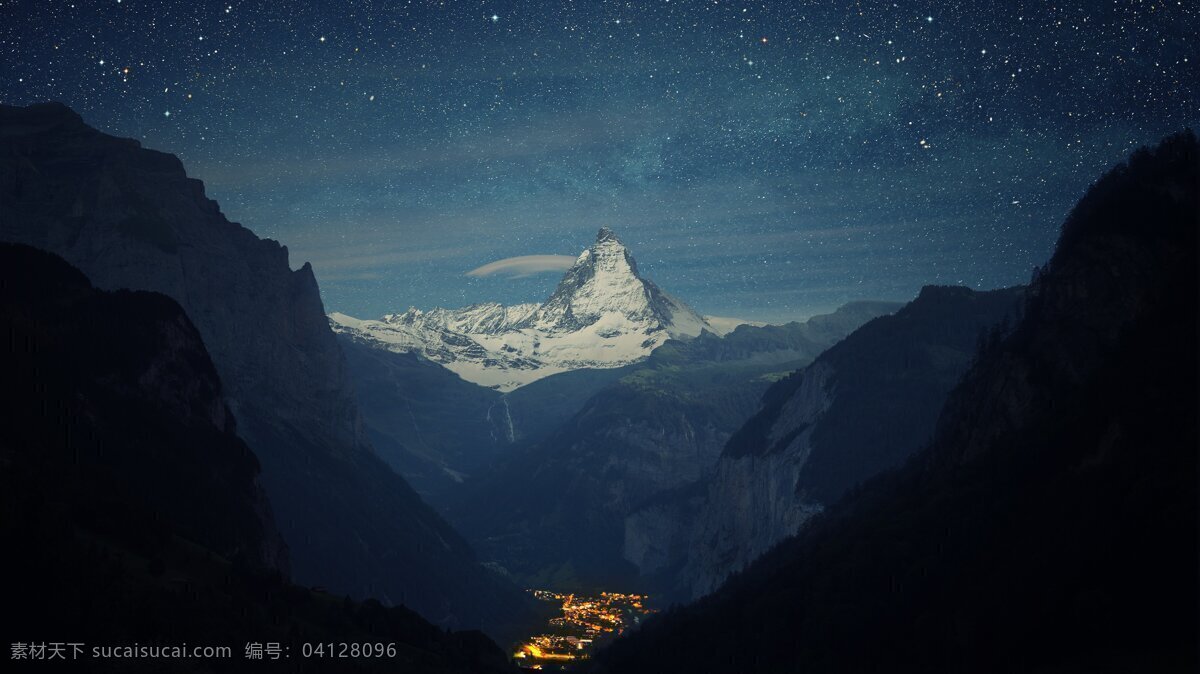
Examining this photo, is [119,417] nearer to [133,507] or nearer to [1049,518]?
[133,507]

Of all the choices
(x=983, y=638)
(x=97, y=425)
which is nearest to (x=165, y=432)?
(x=97, y=425)

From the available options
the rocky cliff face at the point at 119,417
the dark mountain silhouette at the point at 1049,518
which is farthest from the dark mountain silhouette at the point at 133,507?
the dark mountain silhouette at the point at 1049,518

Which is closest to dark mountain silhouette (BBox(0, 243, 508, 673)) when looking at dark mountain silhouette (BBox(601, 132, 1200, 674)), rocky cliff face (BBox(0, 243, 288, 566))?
rocky cliff face (BBox(0, 243, 288, 566))

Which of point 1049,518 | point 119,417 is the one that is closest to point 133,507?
point 119,417

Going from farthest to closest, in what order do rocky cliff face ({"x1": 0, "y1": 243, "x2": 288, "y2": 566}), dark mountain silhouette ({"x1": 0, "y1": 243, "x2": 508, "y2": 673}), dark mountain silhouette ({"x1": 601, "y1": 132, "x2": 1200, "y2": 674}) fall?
rocky cliff face ({"x1": 0, "y1": 243, "x2": 288, "y2": 566})
dark mountain silhouette ({"x1": 0, "y1": 243, "x2": 508, "y2": 673})
dark mountain silhouette ({"x1": 601, "y1": 132, "x2": 1200, "y2": 674})

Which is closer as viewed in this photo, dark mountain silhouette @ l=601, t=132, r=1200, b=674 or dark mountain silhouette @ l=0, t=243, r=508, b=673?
dark mountain silhouette @ l=601, t=132, r=1200, b=674

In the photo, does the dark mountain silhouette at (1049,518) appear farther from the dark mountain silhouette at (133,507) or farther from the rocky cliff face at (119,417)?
the rocky cliff face at (119,417)

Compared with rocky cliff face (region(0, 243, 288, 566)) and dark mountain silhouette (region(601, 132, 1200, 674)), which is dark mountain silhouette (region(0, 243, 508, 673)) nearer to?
rocky cliff face (region(0, 243, 288, 566))
